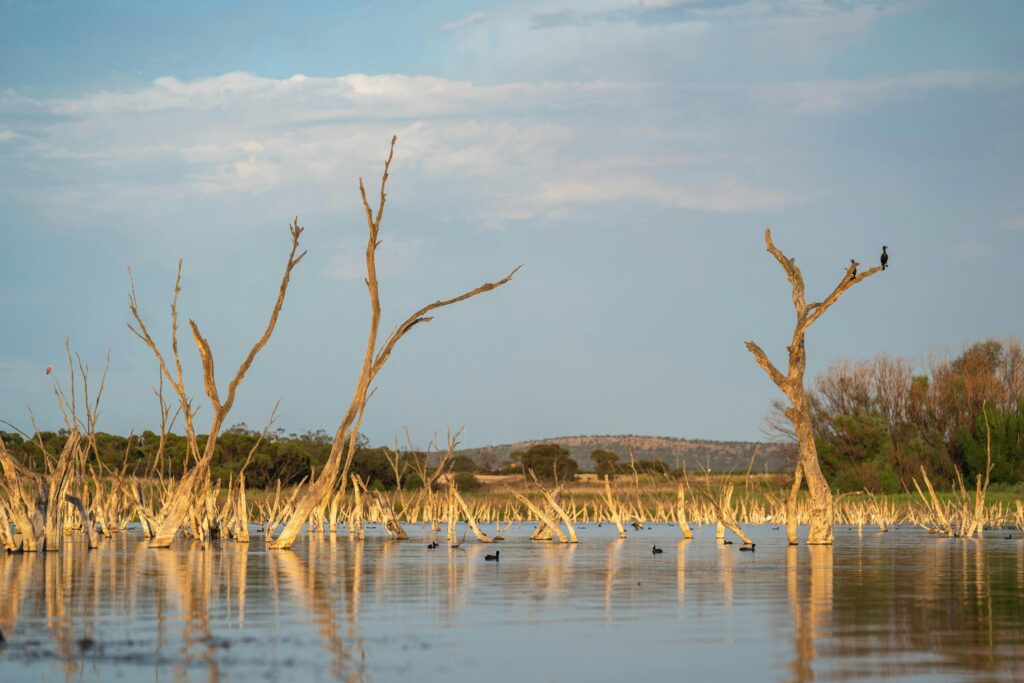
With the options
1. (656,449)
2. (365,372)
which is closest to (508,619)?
(365,372)

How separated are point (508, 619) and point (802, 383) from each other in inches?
688

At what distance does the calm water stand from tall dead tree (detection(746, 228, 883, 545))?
617 centimetres

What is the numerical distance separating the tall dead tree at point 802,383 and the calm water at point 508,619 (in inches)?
243

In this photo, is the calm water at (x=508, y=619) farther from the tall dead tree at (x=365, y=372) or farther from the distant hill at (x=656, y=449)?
the distant hill at (x=656, y=449)

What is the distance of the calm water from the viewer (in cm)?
930

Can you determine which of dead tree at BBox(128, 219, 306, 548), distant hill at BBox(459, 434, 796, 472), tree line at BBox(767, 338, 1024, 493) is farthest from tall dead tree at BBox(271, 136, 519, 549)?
distant hill at BBox(459, 434, 796, 472)

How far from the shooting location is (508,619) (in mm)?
12734

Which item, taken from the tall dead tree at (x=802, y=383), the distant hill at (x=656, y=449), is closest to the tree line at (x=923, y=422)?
the tall dead tree at (x=802, y=383)

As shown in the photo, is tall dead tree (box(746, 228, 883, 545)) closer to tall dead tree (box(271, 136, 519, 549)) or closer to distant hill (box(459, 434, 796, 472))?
tall dead tree (box(271, 136, 519, 549))

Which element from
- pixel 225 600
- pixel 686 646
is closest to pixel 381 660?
pixel 686 646

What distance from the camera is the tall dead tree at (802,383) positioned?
2766 centimetres

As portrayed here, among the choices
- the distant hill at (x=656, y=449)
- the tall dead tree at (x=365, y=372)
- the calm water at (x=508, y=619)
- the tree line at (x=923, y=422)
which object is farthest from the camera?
the distant hill at (x=656, y=449)

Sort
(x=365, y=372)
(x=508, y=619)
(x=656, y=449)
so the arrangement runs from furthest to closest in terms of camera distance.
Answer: (x=656, y=449) < (x=365, y=372) < (x=508, y=619)

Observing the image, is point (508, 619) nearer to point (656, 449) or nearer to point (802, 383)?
point (802, 383)
